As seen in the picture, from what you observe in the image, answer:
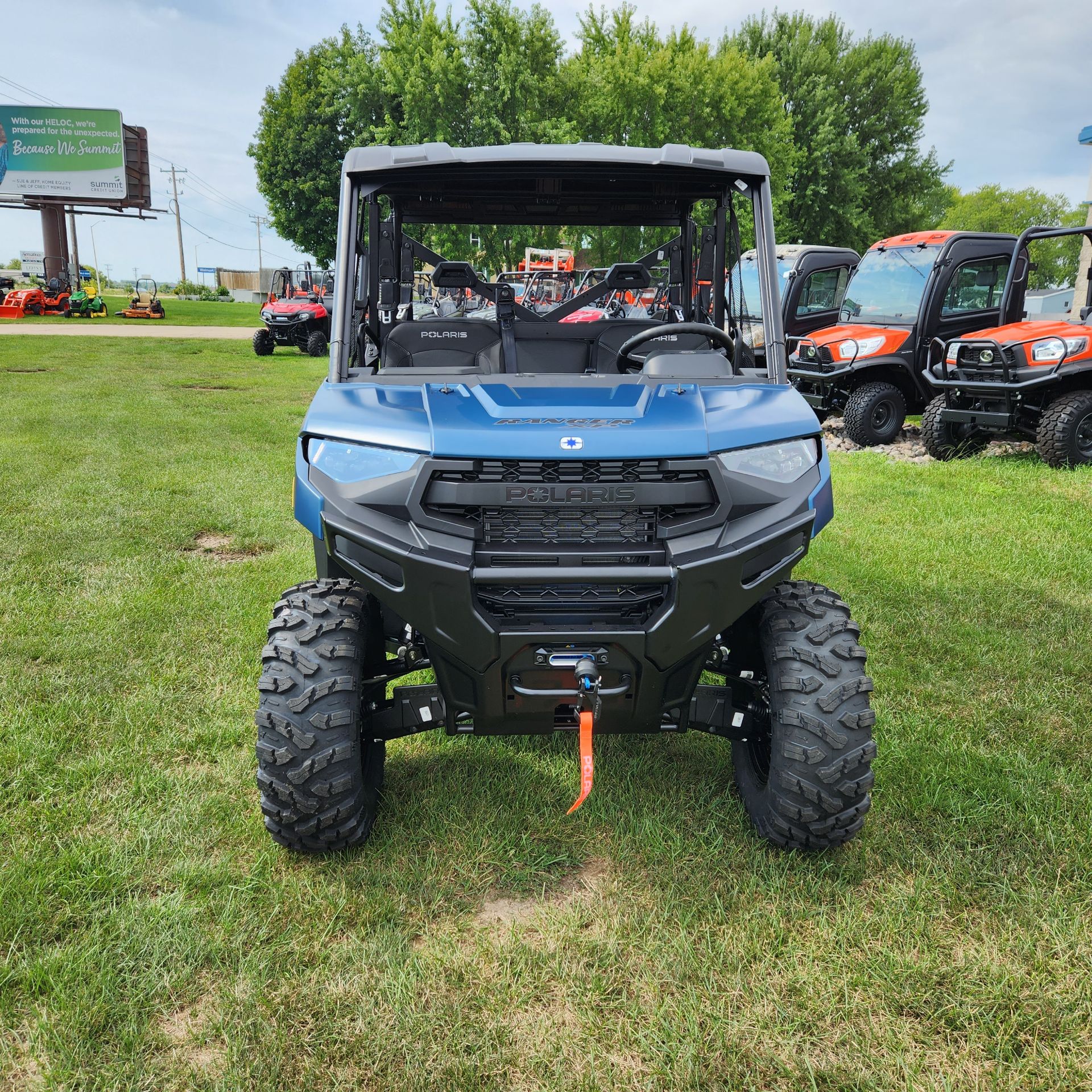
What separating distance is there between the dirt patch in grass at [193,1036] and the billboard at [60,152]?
158ft

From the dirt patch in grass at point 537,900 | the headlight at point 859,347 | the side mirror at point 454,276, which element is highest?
the side mirror at point 454,276

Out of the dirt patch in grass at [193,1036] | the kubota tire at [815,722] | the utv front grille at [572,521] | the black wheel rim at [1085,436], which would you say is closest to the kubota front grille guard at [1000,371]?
the black wheel rim at [1085,436]

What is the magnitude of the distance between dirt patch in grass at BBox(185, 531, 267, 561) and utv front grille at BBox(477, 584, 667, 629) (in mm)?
3564

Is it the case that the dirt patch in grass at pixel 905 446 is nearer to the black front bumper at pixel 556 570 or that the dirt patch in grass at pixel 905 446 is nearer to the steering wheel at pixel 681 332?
the steering wheel at pixel 681 332

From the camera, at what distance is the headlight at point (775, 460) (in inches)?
93.4

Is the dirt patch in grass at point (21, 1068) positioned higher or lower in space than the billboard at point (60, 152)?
lower

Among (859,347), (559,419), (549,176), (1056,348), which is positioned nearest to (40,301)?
(859,347)

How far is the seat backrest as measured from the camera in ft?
11.5

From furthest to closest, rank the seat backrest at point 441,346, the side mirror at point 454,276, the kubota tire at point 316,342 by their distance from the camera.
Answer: the kubota tire at point 316,342 < the side mirror at point 454,276 < the seat backrest at point 441,346

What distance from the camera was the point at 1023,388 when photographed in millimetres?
8031

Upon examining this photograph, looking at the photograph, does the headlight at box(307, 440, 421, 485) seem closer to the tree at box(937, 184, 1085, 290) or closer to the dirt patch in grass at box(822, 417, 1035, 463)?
the dirt patch in grass at box(822, 417, 1035, 463)

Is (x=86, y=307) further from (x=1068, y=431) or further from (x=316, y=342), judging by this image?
(x=1068, y=431)

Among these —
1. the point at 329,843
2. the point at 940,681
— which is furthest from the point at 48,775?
the point at 940,681

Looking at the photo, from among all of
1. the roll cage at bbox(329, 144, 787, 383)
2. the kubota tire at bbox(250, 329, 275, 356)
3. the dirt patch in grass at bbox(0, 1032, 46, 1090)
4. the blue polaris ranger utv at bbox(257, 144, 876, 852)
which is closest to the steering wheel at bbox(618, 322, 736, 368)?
the blue polaris ranger utv at bbox(257, 144, 876, 852)
